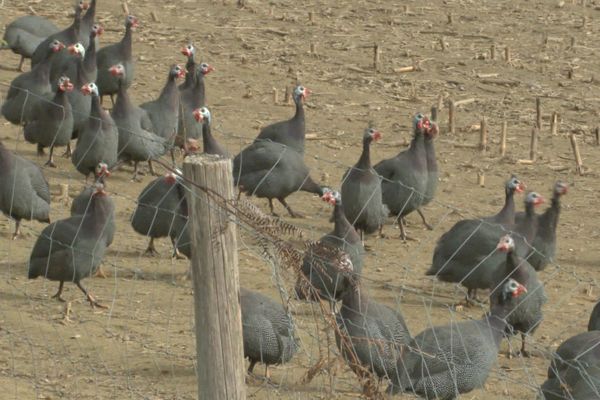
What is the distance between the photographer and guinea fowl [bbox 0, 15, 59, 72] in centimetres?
1434

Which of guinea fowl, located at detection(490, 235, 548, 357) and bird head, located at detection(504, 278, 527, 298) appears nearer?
bird head, located at detection(504, 278, 527, 298)

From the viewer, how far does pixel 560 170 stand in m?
12.3

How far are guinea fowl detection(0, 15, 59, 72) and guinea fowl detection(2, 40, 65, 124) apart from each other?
155 cm

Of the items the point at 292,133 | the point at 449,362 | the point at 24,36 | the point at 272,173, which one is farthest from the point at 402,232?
the point at 24,36

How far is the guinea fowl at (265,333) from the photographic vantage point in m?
7.68

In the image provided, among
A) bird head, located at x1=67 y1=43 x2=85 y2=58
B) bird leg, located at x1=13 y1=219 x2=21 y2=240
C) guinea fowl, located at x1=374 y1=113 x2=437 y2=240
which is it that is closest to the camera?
bird leg, located at x1=13 y1=219 x2=21 y2=240

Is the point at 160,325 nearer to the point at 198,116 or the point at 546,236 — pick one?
the point at 198,116

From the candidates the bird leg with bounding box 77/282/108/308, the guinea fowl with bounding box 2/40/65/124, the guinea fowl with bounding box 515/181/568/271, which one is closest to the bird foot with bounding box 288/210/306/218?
the guinea fowl with bounding box 515/181/568/271

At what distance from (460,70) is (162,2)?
386 cm

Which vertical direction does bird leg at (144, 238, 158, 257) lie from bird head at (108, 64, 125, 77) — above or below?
below

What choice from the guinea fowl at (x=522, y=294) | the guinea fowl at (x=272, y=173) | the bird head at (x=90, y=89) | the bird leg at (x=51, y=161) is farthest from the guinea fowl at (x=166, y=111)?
the guinea fowl at (x=522, y=294)

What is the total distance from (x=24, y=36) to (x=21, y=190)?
4.72m

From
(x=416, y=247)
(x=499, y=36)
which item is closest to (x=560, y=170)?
(x=416, y=247)

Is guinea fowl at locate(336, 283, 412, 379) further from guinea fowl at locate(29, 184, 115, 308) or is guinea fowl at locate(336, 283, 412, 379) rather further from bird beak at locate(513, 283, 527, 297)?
guinea fowl at locate(29, 184, 115, 308)
